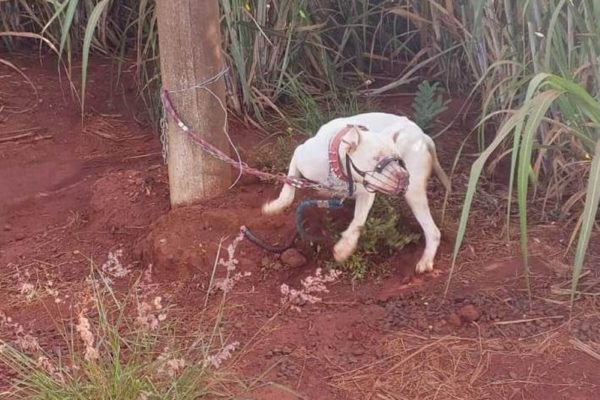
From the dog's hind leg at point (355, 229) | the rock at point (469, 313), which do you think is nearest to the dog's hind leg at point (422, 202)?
the dog's hind leg at point (355, 229)

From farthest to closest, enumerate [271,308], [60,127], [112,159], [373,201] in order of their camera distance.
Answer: [60,127]
[112,159]
[373,201]
[271,308]

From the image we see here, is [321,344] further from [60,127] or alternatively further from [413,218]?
[60,127]

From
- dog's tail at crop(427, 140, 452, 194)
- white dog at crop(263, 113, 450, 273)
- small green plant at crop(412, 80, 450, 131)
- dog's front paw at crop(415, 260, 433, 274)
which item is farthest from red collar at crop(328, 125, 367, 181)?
small green plant at crop(412, 80, 450, 131)

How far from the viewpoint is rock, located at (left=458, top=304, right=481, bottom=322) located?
2305mm

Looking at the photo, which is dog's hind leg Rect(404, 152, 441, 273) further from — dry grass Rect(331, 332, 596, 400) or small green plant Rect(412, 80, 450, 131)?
small green plant Rect(412, 80, 450, 131)

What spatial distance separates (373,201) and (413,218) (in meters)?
0.20

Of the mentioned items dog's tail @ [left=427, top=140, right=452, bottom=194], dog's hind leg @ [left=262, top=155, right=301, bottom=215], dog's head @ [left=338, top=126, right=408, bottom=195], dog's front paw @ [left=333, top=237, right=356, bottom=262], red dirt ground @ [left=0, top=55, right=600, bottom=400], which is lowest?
red dirt ground @ [left=0, top=55, right=600, bottom=400]

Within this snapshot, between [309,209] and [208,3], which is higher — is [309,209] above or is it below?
below

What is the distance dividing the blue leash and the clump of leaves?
0.11 meters

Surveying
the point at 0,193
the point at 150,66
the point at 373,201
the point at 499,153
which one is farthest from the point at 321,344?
the point at 150,66

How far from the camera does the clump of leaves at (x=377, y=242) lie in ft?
8.36

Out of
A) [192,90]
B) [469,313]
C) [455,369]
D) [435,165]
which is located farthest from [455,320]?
[192,90]

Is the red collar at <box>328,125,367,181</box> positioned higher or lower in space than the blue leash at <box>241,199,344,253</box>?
higher

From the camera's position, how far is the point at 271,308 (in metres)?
2.42
